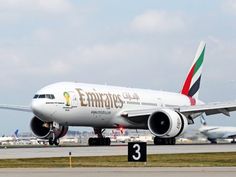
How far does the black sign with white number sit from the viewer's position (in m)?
29.4

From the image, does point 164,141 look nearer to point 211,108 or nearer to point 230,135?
point 211,108

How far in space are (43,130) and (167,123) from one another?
10.6m

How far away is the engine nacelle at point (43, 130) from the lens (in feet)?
192

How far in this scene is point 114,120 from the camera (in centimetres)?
5994

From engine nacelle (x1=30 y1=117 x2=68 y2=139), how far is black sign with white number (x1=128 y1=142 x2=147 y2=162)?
28.5 metres

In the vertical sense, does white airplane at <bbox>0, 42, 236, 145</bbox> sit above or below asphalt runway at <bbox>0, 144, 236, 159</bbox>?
above

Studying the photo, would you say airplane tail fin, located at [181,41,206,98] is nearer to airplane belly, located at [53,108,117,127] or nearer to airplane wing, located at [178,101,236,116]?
airplane wing, located at [178,101,236,116]

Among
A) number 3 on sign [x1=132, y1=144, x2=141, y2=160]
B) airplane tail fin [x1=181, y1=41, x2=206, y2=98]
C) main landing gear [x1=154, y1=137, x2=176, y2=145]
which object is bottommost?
number 3 on sign [x1=132, y1=144, x2=141, y2=160]
